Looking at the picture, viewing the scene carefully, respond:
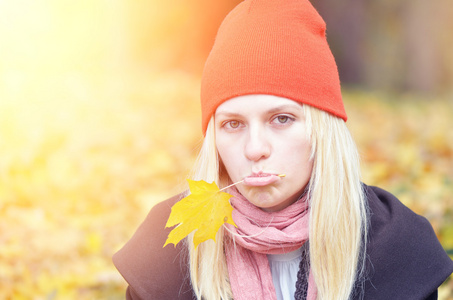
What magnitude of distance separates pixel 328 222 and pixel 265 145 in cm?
42

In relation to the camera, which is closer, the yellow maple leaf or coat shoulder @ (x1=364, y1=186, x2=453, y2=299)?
the yellow maple leaf

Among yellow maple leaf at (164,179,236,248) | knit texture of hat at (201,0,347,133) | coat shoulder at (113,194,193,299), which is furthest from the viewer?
coat shoulder at (113,194,193,299)

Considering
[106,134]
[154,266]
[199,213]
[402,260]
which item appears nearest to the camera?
[199,213]

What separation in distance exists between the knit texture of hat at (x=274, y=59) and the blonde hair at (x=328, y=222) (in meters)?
0.09

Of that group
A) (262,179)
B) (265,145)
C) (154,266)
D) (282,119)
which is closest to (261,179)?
(262,179)

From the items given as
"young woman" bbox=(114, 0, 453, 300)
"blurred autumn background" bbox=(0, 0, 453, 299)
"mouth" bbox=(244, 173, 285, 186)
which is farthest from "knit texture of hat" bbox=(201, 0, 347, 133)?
"blurred autumn background" bbox=(0, 0, 453, 299)

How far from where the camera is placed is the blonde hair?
1932mm

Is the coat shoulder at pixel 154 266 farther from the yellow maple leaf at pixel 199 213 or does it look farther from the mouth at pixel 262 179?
the mouth at pixel 262 179

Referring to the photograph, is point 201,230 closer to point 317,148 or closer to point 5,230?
point 317,148

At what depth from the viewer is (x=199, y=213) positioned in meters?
1.77

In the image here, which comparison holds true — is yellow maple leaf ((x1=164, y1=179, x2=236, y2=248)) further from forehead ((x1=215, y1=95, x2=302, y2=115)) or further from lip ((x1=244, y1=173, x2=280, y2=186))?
forehead ((x1=215, y1=95, x2=302, y2=115))

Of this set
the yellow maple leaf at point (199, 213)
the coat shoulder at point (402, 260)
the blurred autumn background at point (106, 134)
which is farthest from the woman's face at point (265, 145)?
the blurred autumn background at point (106, 134)

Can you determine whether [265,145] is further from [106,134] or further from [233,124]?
[106,134]

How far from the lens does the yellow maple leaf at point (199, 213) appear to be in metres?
1.74
